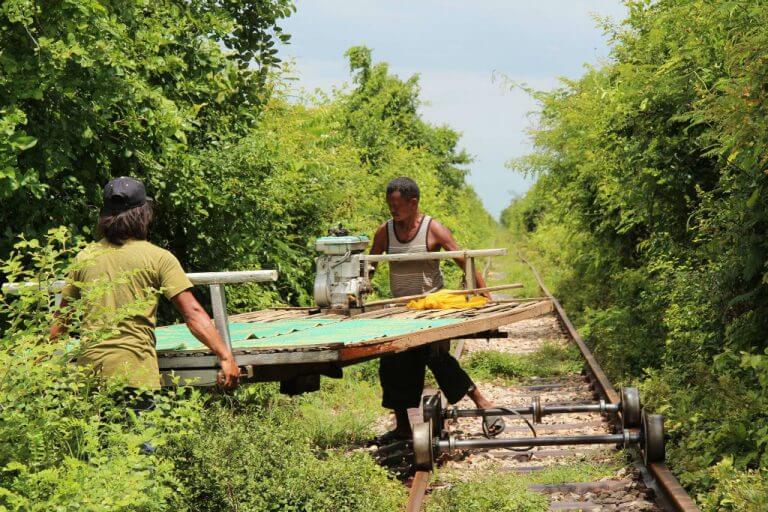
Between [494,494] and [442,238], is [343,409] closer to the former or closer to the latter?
[442,238]

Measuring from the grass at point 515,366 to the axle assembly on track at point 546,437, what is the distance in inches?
163

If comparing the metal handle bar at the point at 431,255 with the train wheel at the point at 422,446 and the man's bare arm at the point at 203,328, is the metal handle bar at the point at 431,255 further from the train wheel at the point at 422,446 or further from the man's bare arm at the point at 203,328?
the man's bare arm at the point at 203,328

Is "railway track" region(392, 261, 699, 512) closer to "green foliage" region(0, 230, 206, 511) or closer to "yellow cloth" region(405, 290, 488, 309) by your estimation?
"yellow cloth" region(405, 290, 488, 309)

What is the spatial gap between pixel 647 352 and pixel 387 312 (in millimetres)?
4788

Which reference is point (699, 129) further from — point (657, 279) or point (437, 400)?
point (437, 400)

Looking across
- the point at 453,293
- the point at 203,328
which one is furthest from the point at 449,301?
the point at 203,328

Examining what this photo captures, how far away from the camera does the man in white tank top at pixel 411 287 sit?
8.02 m

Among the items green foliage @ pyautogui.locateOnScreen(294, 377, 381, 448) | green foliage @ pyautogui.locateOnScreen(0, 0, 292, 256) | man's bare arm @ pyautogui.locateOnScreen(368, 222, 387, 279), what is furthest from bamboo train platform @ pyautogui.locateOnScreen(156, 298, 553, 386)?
green foliage @ pyautogui.locateOnScreen(0, 0, 292, 256)

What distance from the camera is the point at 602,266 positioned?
18219 mm

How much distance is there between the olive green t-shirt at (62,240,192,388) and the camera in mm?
5051

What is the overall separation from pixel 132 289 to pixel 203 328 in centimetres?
43

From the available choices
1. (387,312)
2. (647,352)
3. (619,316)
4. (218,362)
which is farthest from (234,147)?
(619,316)

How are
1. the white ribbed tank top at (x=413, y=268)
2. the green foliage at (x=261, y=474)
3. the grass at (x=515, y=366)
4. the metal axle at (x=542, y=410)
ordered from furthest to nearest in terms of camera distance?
the grass at (x=515, y=366) < the white ribbed tank top at (x=413, y=268) < the metal axle at (x=542, y=410) < the green foliage at (x=261, y=474)

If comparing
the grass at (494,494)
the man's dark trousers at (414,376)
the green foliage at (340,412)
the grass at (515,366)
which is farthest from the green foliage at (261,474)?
the grass at (515,366)
